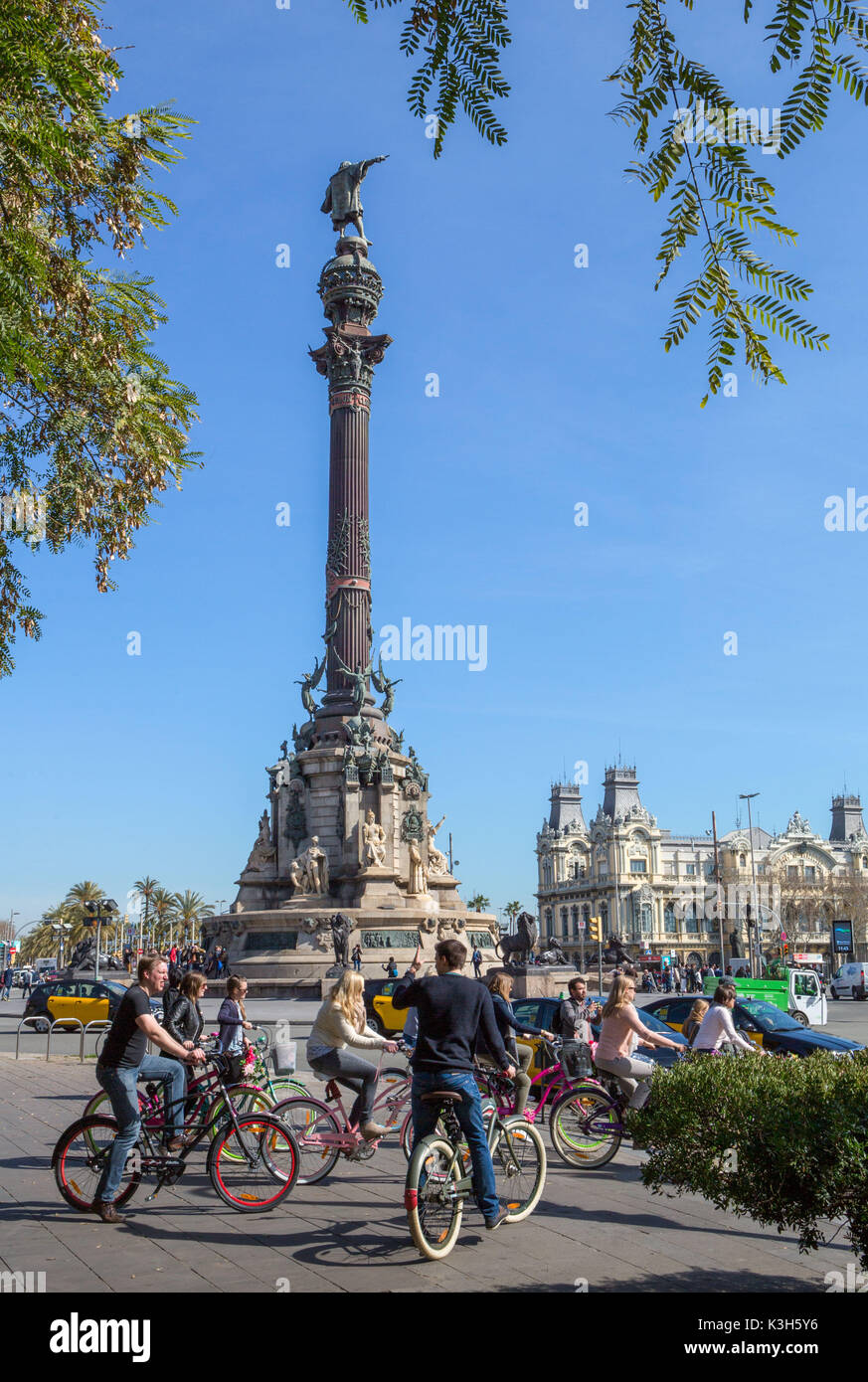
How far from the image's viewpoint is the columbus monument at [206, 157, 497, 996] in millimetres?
42250

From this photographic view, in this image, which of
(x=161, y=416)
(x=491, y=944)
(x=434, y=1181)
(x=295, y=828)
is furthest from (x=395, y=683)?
(x=434, y=1181)

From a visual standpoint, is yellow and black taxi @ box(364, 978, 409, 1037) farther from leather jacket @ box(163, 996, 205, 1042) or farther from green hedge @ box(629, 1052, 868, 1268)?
green hedge @ box(629, 1052, 868, 1268)

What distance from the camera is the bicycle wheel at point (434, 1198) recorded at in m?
7.05

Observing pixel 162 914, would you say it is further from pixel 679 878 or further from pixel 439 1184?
pixel 439 1184

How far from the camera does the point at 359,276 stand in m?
50.6

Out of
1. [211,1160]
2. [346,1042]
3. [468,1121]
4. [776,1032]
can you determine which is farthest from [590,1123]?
[776,1032]

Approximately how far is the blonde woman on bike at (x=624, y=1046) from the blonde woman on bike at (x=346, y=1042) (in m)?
2.25

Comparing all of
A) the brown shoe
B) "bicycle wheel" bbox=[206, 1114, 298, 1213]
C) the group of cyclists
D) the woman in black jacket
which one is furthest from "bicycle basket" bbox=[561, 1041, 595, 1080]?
the brown shoe

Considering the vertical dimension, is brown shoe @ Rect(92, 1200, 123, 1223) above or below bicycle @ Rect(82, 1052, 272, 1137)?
below

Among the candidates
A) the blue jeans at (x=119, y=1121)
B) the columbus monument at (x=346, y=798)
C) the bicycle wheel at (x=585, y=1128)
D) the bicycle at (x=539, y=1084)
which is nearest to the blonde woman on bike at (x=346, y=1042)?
the bicycle at (x=539, y=1084)

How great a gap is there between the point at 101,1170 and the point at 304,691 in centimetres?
4084

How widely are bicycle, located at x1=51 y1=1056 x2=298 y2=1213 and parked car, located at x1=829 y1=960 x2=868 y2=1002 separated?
2186 inches

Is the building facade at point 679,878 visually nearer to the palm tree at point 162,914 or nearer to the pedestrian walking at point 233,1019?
the palm tree at point 162,914

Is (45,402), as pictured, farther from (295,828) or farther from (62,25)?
(295,828)
